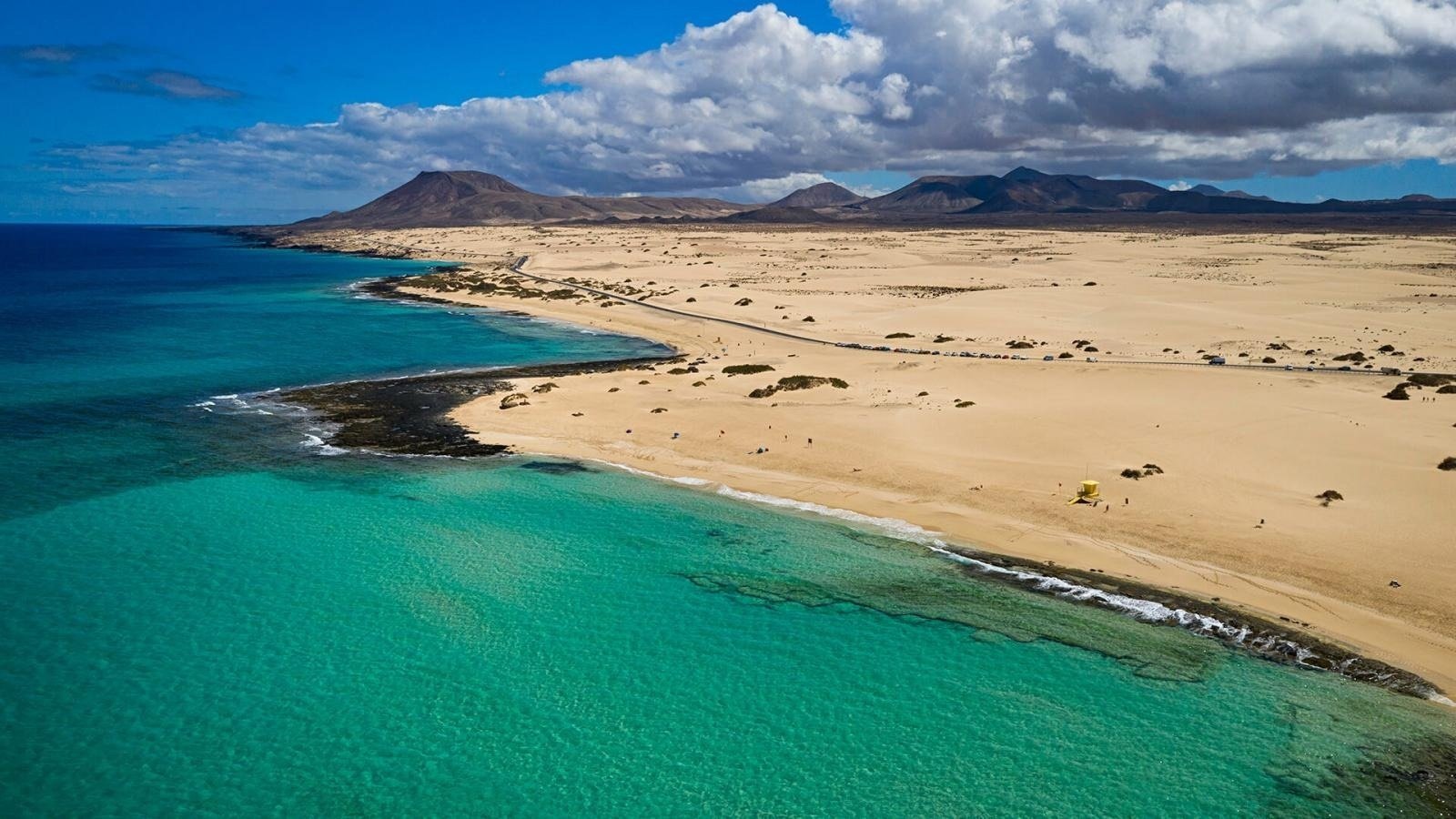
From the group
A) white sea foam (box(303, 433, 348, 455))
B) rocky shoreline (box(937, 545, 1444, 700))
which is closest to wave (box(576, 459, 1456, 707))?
rocky shoreline (box(937, 545, 1444, 700))

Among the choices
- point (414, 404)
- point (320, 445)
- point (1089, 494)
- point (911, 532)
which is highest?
point (414, 404)

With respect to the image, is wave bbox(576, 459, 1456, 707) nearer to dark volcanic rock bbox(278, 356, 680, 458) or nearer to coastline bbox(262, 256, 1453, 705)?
coastline bbox(262, 256, 1453, 705)

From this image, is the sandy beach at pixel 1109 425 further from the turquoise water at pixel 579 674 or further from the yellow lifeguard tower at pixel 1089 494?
the turquoise water at pixel 579 674

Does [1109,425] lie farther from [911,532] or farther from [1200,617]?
[1200,617]

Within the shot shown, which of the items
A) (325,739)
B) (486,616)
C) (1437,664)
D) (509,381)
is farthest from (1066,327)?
(325,739)

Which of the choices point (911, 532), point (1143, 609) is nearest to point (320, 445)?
point (911, 532)
